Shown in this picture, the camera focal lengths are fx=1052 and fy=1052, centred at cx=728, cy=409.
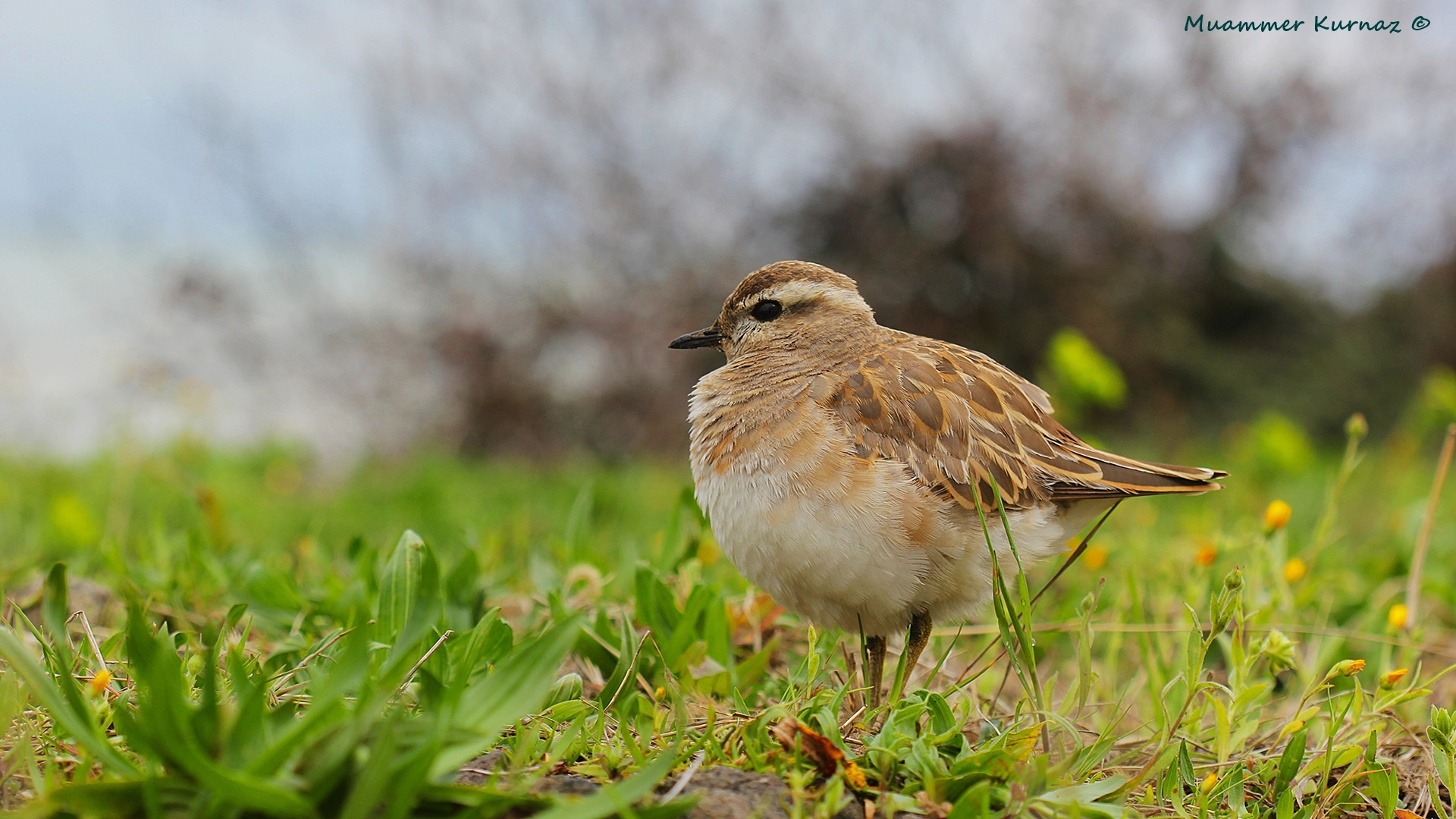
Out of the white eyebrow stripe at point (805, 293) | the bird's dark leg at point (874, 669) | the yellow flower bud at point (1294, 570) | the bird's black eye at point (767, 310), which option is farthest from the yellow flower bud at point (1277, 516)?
→ the bird's black eye at point (767, 310)

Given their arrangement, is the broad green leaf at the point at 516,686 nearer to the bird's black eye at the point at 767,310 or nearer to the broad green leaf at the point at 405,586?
the broad green leaf at the point at 405,586

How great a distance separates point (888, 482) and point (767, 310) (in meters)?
1.03

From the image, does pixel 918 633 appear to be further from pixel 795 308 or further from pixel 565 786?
pixel 565 786

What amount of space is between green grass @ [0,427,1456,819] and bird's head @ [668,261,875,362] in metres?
0.80

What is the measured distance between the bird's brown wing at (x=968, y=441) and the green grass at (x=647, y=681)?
1.13ft

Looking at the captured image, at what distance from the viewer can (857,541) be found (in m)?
2.99

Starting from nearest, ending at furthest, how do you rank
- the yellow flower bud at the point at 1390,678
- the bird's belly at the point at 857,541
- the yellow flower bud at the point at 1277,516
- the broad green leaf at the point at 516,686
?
the broad green leaf at the point at 516,686 < the yellow flower bud at the point at 1390,678 < the bird's belly at the point at 857,541 < the yellow flower bud at the point at 1277,516

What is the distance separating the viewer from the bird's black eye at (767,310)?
3824 millimetres

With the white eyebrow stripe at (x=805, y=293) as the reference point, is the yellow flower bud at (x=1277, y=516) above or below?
below

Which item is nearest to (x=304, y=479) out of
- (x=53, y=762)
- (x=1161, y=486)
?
(x=53, y=762)

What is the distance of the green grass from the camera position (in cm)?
199

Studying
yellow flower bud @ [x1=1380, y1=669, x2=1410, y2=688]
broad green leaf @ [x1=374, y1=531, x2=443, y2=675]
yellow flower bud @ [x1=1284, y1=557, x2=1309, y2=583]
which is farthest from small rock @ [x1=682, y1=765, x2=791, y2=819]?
yellow flower bud @ [x1=1284, y1=557, x2=1309, y2=583]

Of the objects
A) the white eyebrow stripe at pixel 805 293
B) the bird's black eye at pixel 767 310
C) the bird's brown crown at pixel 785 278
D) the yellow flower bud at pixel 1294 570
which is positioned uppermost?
the bird's brown crown at pixel 785 278

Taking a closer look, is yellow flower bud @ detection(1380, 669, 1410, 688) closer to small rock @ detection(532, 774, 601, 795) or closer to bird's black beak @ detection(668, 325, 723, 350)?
small rock @ detection(532, 774, 601, 795)
